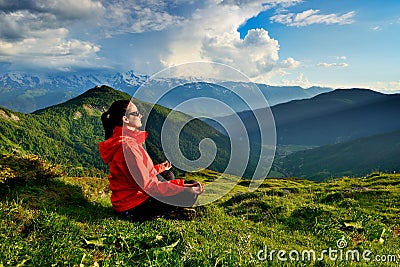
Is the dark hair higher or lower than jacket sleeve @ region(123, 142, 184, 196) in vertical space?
higher

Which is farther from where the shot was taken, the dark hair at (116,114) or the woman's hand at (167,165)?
the woman's hand at (167,165)

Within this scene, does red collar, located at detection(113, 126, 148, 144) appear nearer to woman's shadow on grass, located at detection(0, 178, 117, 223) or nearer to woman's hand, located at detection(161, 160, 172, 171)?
woman's hand, located at detection(161, 160, 172, 171)

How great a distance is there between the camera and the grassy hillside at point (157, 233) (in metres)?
5.30

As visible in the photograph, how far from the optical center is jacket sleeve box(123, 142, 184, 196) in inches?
309

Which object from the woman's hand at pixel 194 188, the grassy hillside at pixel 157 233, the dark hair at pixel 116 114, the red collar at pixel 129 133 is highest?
the dark hair at pixel 116 114

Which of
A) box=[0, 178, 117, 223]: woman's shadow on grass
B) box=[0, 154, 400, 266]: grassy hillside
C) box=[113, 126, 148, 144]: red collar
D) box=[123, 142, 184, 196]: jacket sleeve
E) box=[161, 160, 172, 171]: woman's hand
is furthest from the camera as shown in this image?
box=[161, 160, 172, 171]: woman's hand

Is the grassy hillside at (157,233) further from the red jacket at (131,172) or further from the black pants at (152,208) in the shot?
the red jacket at (131,172)

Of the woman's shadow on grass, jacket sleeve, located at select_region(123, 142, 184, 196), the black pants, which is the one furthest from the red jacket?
the woman's shadow on grass

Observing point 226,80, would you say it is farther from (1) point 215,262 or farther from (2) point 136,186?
(1) point 215,262

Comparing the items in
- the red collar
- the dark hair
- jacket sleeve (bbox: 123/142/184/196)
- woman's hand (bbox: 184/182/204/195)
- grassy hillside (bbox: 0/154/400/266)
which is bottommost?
grassy hillside (bbox: 0/154/400/266)

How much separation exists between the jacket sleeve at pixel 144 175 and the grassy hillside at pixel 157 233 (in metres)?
0.85

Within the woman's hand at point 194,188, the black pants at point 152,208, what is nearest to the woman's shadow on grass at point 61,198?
the black pants at point 152,208

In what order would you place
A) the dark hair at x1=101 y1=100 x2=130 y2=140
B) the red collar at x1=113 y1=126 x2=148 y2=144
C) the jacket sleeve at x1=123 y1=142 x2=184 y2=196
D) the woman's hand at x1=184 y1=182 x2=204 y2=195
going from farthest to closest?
the dark hair at x1=101 y1=100 x2=130 y2=140
the red collar at x1=113 y1=126 x2=148 y2=144
the woman's hand at x1=184 y1=182 x2=204 y2=195
the jacket sleeve at x1=123 y1=142 x2=184 y2=196

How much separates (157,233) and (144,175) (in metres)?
1.72
